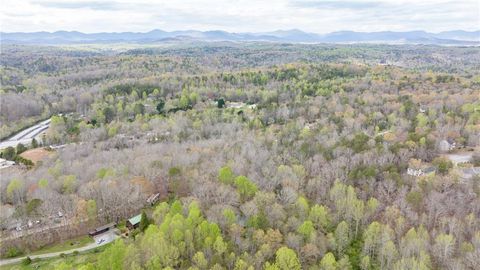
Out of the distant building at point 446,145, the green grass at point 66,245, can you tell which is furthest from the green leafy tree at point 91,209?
the distant building at point 446,145

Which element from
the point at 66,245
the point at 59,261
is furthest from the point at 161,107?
the point at 59,261

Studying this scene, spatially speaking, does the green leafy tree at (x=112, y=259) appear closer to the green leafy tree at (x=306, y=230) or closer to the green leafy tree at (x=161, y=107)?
the green leafy tree at (x=306, y=230)

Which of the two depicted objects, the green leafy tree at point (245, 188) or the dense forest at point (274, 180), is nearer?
the dense forest at point (274, 180)

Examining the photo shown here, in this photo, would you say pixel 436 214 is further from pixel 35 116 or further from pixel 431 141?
pixel 35 116

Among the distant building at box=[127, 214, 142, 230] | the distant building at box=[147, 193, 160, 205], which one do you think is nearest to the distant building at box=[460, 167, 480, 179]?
the distant building at box=[147, 193, 160, 205]

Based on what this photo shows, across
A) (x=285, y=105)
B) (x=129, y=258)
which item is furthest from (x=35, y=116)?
(x=129, y=258)

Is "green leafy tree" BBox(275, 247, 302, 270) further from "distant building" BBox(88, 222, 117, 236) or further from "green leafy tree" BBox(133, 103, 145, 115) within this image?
"green leafy tree" BBox(133, 103, 145, 115)

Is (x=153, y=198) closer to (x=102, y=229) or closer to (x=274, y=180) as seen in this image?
(x=102, y=229)
